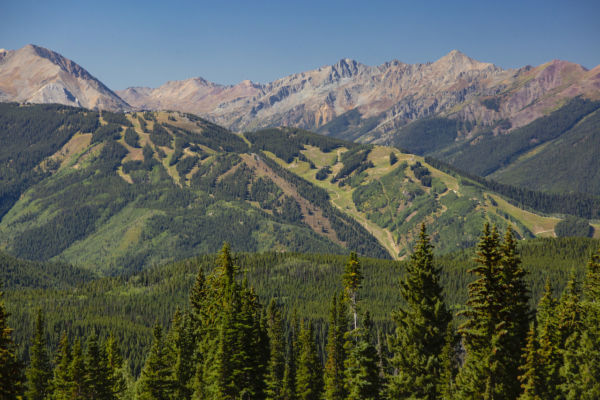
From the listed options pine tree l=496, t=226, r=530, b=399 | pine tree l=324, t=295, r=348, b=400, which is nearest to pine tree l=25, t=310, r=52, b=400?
pine tree l=324, t=295, r=348, b=400

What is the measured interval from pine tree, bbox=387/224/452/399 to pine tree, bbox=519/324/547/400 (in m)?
7.07

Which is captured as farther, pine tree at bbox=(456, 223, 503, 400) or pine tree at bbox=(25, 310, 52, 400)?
pine tree at bbox=(25, 310, 52, 400)

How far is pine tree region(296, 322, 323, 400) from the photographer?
98.8 m

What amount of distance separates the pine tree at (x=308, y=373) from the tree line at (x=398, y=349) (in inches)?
8.1

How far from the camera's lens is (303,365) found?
99.4 m

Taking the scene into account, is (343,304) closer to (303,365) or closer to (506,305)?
(303,365)

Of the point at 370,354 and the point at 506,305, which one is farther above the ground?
the point at 506,305

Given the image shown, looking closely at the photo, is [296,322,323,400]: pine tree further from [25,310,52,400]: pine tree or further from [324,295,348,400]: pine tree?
[25,310,52,400]: pine tree

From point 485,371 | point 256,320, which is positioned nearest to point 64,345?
point 256,320

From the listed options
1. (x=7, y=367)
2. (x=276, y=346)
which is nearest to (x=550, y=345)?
(x=276, y=346)

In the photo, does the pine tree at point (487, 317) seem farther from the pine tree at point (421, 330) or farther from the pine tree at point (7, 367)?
the pine tree at point (7, 367)

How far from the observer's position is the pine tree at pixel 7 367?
4831 centimetres

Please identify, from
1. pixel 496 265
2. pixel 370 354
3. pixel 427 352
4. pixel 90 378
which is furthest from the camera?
pixel 90 378

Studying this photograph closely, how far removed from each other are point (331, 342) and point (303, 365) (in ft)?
33.5
